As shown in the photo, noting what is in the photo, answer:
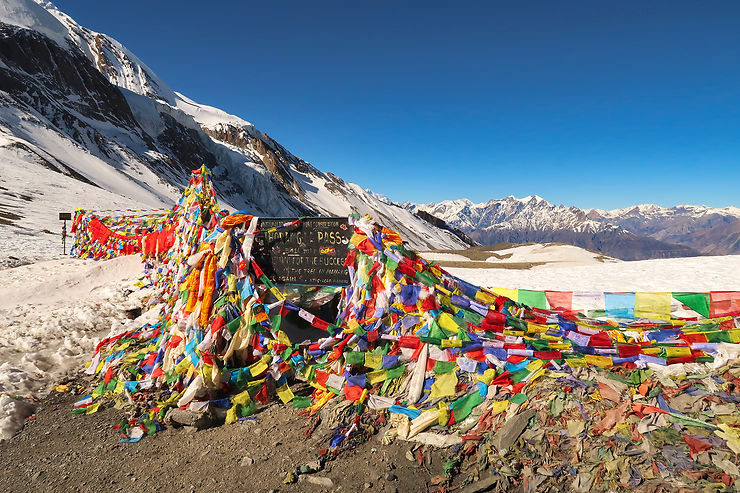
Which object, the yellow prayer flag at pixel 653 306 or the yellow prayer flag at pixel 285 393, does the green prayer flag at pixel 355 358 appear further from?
the yellow prayer flag at pixel 653 306

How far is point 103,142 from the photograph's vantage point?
318ft

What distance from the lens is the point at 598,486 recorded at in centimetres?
295

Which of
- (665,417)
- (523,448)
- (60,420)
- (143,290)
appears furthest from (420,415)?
(143,290)

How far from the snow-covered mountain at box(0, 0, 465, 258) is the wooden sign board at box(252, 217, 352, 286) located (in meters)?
27.1

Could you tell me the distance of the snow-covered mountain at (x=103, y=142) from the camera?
51.9 metres

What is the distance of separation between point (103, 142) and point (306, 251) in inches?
4549

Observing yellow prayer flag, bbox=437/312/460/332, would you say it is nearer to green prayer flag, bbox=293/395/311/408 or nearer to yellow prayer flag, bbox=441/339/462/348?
yellow prayer flag, bbox=441/339/462/348

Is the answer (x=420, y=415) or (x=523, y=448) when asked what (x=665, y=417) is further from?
(x=420, y=415)

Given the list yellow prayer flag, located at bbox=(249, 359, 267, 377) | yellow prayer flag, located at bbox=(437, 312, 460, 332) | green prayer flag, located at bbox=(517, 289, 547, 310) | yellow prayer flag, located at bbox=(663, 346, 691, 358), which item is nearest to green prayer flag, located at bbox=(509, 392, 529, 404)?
yellow prayer flag, located at bbox=(437, 312, 460, 332)

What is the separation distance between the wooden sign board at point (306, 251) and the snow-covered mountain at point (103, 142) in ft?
88.9

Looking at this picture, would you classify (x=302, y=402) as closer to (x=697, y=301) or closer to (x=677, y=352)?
(x=677, y=352)

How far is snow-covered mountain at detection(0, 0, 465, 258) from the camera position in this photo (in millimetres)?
51853

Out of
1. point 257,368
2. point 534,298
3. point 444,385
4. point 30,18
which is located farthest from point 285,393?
point 30,18

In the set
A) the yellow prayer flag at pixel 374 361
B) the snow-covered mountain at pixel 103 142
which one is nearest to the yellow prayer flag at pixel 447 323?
the yellow prayer flag at pixel 374 361
